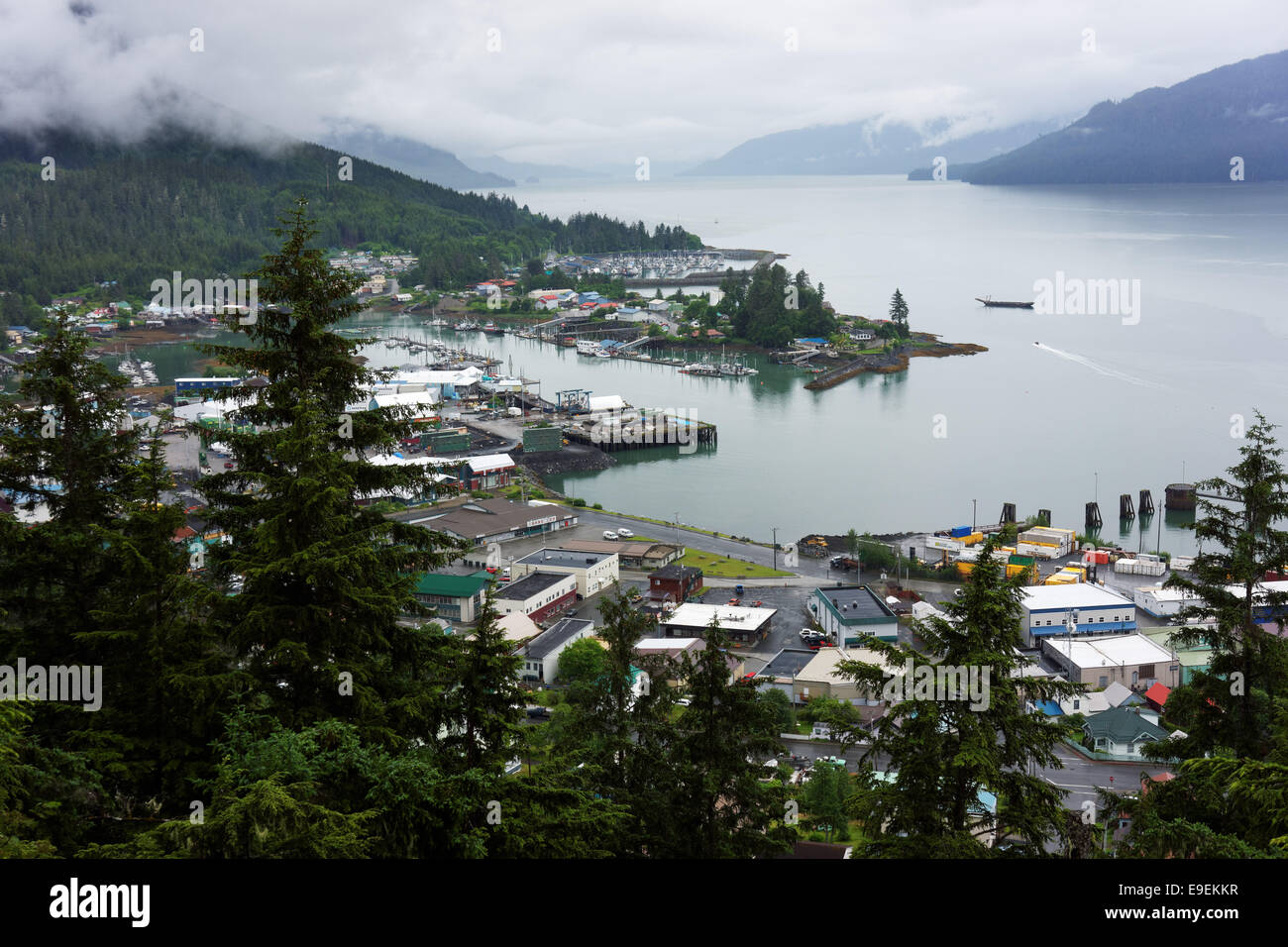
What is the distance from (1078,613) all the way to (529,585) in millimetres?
6190

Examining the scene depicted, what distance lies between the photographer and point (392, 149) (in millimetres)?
149750

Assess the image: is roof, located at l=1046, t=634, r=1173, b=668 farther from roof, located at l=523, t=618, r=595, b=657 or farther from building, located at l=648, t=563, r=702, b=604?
roof, located at l=523, t=618, r=595, b=657

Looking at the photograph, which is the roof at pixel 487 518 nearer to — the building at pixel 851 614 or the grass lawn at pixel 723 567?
the grass lawn at pixel 723 567

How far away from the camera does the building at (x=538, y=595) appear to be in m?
11.6

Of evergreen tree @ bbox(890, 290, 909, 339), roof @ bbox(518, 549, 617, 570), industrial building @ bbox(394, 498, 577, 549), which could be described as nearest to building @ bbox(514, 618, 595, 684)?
roof @ bbox(518, 549, 617, 570)

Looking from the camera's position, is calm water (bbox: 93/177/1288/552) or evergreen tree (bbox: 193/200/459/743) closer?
evergreen tree (bbox: 193/200/459/743)

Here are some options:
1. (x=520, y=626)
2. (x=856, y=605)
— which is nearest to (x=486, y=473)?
(x=520, y=626)

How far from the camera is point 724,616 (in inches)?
444

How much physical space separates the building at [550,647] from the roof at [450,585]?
119 centimetres

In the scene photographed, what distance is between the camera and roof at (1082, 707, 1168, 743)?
847cm

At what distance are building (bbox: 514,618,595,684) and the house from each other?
15.7 ft

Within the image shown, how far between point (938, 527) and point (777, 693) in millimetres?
9062
